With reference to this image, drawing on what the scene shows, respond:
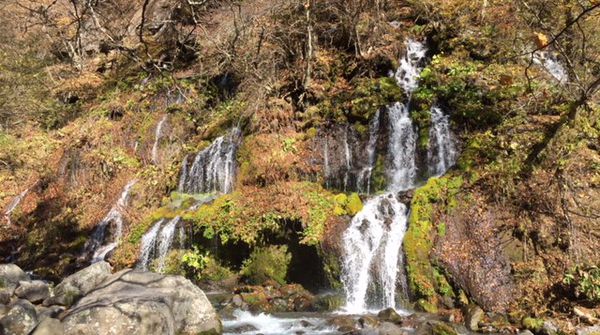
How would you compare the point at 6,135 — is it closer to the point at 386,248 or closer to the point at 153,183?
the point at 153,183

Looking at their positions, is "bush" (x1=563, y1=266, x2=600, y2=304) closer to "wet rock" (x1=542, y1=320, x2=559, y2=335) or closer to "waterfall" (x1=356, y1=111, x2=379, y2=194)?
"wet rock" (x1=542, y1=320, x2=559, y2=335)

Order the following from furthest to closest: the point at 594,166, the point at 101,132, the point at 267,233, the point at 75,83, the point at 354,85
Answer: the point at 75,83, the point at 101,132, the point at 354,85, the point at 267,233, the point at 594,166

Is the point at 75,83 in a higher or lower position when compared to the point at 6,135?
higher

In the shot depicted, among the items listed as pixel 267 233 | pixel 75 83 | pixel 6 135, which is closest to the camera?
pixel 267 233

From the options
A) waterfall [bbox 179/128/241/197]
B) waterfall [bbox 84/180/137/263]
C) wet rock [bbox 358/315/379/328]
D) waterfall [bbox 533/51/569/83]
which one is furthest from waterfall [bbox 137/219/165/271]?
waterfall [bbox 533/51/569/83]

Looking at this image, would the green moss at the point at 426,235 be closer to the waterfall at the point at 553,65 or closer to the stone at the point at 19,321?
the waterfall at the point at 553,65

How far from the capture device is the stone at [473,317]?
759 centimetres

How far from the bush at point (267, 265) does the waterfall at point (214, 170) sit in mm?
3147

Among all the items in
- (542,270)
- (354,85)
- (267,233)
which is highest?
(354,85)

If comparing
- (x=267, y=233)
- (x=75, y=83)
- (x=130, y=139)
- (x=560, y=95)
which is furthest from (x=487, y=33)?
(x=75, y=83)

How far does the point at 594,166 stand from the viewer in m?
9.20

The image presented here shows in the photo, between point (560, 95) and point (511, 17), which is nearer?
point (560, 95)

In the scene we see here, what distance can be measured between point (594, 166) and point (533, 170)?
1.16 metres

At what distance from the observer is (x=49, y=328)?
6188 mm
